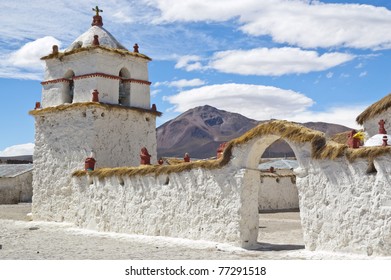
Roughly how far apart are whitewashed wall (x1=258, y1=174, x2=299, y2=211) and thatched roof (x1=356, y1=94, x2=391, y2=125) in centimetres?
1187

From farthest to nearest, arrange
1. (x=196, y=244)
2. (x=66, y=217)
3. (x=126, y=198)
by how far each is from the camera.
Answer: (x=66, y=217)
(x=126, y=198)
(x=196, y=244)

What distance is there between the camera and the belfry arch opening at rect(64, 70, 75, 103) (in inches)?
718

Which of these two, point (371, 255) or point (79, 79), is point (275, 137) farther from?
point (79, 79)

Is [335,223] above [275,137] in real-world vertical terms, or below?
below

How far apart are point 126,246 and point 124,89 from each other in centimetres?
792

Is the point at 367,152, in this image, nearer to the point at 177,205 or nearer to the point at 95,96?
the point at 177,205

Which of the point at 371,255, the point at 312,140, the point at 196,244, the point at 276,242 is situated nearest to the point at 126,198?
the point at 196,244

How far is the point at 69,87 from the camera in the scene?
18.4 m

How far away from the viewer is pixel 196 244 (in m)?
11.8

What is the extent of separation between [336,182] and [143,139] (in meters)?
10.2

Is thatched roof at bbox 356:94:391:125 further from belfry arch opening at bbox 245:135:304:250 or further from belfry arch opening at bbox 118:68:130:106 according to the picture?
belfry arch opening at bbox 118:68:130:106

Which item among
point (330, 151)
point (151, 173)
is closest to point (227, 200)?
point (151, 173)
